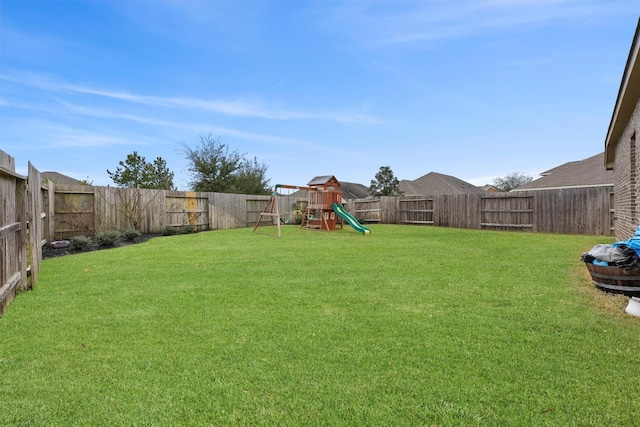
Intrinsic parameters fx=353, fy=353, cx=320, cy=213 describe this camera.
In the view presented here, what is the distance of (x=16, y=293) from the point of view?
13.5 feet

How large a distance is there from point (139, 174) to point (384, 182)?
77.4 feet

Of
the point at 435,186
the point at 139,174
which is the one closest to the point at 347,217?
the point at 435,186

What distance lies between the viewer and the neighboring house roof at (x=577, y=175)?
1845cm

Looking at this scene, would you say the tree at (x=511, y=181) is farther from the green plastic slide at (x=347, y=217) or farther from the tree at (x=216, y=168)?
the green plastic slide at (x=347, y=217)

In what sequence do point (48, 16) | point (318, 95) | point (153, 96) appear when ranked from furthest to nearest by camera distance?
point (318, 95) < point (153, 96) < point (48, 16)

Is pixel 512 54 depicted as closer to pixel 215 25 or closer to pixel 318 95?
pixel 318 95

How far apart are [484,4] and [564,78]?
377 cm

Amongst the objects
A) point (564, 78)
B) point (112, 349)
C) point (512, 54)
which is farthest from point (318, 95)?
point (112, 349)

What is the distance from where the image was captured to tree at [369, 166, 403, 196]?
124ft

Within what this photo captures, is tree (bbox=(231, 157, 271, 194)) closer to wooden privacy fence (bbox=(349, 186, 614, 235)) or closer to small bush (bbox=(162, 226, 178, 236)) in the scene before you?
wooden privacy fence (bbox=(349, 186, 614, 235))

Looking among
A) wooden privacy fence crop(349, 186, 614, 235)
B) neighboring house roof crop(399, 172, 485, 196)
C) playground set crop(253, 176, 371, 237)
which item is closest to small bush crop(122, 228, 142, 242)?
playground set crop(253, 176, 371, 237)

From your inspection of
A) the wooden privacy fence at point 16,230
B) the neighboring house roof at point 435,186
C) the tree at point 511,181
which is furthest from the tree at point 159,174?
the tree at point 511,181

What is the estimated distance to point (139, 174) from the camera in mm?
28391

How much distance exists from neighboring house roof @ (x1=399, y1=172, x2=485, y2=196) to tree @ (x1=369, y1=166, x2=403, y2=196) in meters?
1.49
